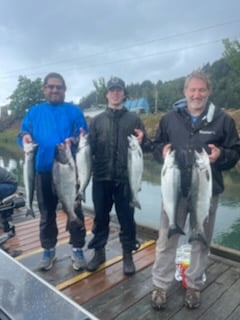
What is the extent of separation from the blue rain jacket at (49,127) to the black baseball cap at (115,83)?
1.32ft

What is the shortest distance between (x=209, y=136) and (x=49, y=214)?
64.7 inches

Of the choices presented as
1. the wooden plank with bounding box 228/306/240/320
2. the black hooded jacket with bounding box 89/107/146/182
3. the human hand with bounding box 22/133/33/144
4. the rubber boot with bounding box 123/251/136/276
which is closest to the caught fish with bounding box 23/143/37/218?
the human hand with bounding box 22/133/33/144

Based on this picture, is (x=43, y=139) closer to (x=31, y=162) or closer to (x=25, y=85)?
(x=31, y=162)

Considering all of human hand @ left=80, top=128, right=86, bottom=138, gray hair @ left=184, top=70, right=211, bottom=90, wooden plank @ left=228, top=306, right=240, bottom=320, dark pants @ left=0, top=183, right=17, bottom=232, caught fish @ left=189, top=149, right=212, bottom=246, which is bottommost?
wooden plank @ left=228, top=306, right=240, bottom=320

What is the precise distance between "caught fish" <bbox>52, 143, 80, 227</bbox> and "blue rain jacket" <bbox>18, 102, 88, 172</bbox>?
12 centimetres

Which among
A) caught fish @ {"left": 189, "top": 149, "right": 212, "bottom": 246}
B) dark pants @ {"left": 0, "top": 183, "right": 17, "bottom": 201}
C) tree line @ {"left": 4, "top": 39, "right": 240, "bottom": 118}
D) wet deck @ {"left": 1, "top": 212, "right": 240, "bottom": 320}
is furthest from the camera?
tree line @ {"left": 4, "top": 39, "right": 240, "bottom": 118}

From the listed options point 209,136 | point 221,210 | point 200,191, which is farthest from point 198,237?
point 221,210

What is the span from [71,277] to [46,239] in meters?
0.43

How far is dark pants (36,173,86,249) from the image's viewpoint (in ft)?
10.1

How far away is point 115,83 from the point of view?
9.31ft

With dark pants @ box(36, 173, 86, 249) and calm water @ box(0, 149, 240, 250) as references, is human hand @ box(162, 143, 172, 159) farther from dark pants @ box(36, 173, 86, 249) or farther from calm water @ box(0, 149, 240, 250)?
calm water @ box(0, 149, 240, 250)

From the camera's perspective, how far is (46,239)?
3242 mm

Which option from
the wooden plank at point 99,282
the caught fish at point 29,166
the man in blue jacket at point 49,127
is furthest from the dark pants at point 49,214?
the wooden plank at point 99,282

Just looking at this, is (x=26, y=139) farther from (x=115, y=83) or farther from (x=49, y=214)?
(x=115, y=83)
